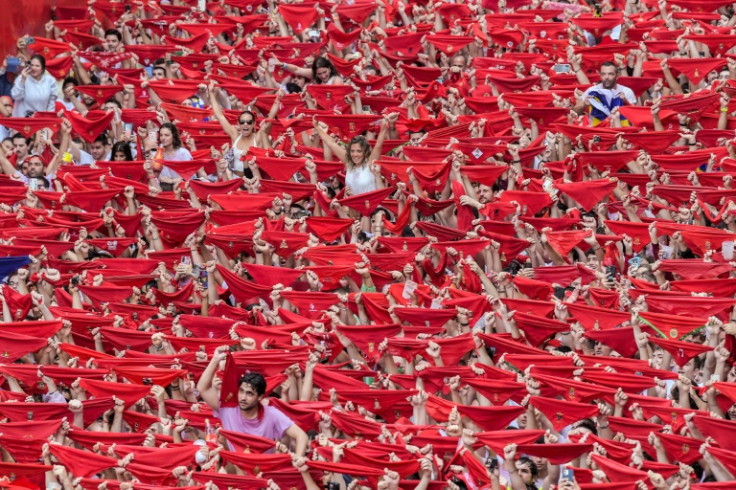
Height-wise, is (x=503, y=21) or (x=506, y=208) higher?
(x=503, y=21)

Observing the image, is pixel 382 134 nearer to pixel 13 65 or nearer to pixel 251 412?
pixel 13 65

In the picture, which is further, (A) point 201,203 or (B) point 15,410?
(A) point 201,203

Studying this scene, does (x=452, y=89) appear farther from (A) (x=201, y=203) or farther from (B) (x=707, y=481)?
(B) (x=707, y=481)

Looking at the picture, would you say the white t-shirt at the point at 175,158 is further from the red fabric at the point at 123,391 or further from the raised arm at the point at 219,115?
the red fabric at the point at 123,391

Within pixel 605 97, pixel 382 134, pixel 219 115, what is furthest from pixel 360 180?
pixel 605 97

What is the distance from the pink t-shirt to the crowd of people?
2 centimetres

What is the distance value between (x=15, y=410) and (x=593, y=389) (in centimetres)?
452

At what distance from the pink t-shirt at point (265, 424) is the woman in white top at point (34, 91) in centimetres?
742

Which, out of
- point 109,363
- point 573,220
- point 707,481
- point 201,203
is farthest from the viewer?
point 201,203

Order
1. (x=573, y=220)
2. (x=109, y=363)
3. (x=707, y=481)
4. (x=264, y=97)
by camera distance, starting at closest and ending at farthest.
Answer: (x=707, y=481) < (x=109, y=363) < (x=573, y=220) < (x=264, y=97)

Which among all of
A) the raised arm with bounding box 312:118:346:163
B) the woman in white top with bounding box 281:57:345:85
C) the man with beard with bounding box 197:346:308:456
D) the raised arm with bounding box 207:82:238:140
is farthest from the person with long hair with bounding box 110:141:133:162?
the man with beard with bounding box 197:346:308:456

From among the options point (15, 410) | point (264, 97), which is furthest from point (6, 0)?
point (15, 410)

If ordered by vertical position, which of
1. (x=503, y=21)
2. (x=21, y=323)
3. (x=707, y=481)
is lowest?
(x=707, y=481)

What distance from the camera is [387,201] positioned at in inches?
714
